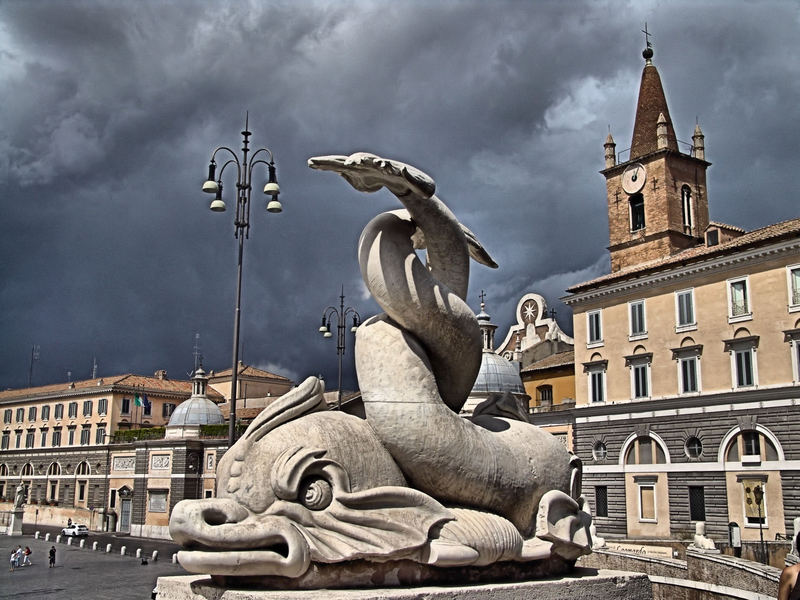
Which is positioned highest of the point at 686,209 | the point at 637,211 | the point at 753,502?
the point at 637,211

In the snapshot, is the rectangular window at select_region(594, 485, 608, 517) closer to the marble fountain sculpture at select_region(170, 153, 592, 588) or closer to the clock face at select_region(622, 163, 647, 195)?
the clock face at select_region(622, 163, 647, 195)

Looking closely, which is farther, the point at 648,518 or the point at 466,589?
the point at 648,518

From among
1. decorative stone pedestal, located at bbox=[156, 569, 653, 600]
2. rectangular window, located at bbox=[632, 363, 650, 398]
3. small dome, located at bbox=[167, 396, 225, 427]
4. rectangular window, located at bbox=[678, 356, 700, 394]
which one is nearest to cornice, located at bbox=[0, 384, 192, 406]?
small dome, located at bbox=[167, 396, 225, 427]

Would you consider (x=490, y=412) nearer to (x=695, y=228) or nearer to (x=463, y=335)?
(x=463, y=335)

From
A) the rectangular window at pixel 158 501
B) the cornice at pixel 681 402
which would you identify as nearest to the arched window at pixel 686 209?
the cornice at pixel 681 402

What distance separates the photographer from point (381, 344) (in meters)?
7.43

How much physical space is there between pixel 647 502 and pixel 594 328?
8863mm

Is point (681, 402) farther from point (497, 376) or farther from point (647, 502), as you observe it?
point (497, 376)

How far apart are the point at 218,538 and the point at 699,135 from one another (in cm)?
5283

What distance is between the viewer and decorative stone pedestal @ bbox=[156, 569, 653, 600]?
6023 millimetres

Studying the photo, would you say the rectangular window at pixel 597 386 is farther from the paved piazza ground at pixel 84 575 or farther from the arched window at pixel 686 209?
the paved piazza ground at pixel 84 575

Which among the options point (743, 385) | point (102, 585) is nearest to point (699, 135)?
point (743, 385)

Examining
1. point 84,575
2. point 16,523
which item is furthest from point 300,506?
point 16,523

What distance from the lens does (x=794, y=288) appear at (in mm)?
33188
